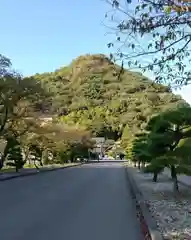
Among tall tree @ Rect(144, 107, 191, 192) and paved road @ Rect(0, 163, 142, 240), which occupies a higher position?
tall tree @ Rect(144, 107, 191, 192)

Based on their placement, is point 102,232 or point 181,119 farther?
point 181,119

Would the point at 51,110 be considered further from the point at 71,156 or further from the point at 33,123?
the point at 71,156

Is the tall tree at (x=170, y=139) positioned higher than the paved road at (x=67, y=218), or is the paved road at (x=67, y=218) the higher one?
the tall tree at (x=170, y=139)

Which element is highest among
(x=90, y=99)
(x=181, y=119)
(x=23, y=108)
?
(x=90, y=99)

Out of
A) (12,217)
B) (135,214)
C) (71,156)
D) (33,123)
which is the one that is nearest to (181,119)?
(135,214)

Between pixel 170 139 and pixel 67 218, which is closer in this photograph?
pixel 67 218

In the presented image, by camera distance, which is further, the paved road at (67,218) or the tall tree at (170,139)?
the tall tree at (170,139)

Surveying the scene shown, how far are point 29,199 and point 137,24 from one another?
38.1ft

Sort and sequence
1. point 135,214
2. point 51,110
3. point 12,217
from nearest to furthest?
point 12,217 → point 135,214 → point 51,110

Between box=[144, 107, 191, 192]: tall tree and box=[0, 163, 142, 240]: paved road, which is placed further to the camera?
box=[144, 107, 191, 192]: tall tree

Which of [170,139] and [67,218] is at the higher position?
[170,139]

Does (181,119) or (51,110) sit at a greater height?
(51,110)

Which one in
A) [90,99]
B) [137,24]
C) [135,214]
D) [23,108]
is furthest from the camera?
[90,99]

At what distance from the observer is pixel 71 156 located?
8319cm
